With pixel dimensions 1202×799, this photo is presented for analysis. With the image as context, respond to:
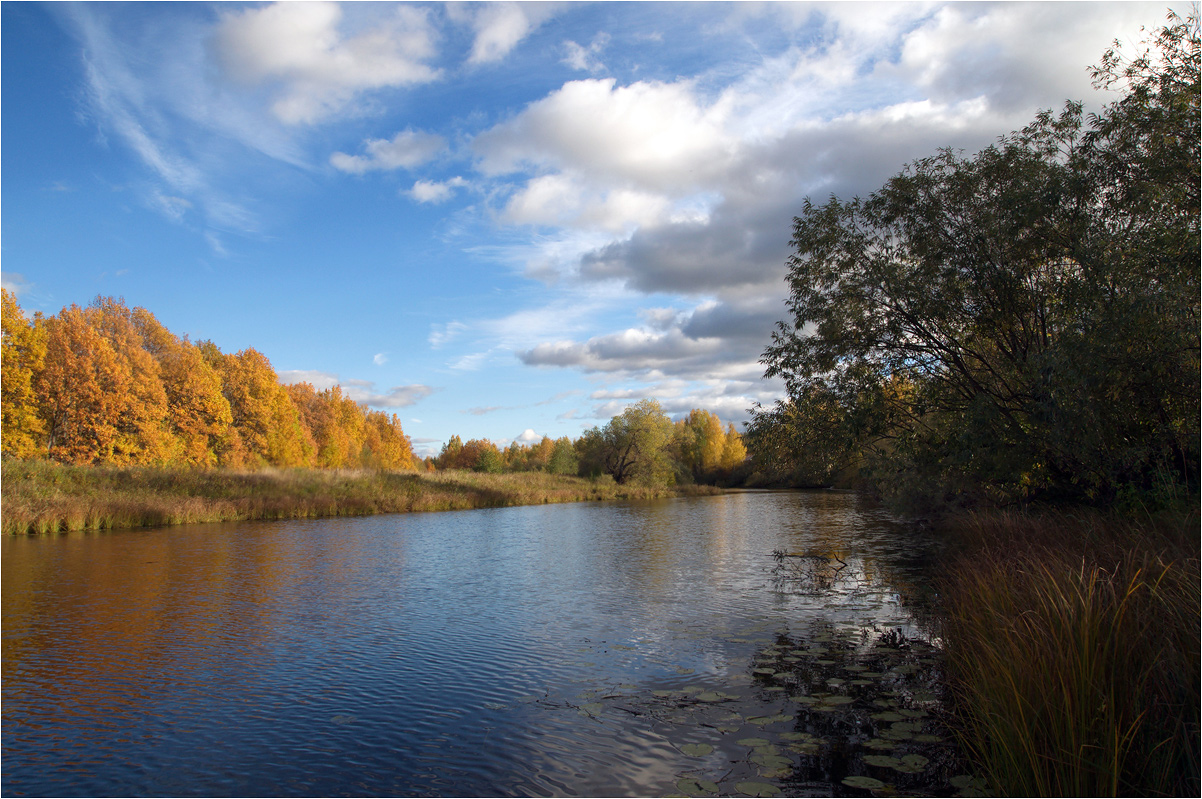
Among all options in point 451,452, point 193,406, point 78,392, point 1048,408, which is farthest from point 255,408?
point 451,452

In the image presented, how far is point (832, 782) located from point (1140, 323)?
8475 millimetres

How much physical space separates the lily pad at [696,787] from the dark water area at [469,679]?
24 mm

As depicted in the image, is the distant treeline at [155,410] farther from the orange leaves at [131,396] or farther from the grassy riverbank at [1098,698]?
the grassy riverbank at [1098,698]

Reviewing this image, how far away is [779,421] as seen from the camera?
19078mm

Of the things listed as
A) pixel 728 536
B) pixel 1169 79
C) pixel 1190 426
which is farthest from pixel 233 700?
pixel 728 536

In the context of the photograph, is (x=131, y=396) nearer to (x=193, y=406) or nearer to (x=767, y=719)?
(x=193, y=406)

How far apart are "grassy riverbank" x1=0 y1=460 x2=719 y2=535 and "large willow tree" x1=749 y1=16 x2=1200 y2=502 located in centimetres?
2821

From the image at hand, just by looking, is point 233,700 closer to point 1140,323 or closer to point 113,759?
point 113,759

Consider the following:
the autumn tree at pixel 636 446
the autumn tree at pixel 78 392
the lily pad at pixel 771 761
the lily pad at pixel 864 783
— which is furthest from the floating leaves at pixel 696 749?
the autumn tree at pixel 636 446

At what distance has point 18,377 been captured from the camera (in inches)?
1367

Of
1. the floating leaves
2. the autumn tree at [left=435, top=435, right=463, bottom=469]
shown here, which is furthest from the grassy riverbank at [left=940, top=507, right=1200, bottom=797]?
the autumn tree at [left=435, top=435, right=463, bottom=469]

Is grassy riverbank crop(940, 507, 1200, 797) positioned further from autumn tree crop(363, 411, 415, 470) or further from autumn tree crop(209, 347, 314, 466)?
autumn tree crop(363, 411, 415, 470)

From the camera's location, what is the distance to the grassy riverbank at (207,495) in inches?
1112

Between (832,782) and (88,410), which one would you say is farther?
(88,410)
